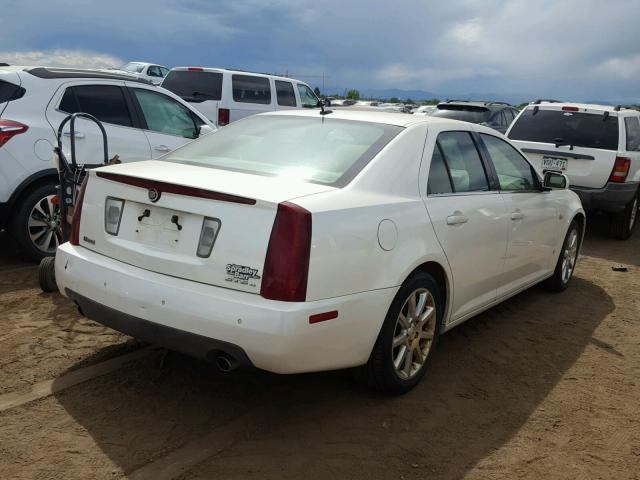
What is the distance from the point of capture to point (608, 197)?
8.52m

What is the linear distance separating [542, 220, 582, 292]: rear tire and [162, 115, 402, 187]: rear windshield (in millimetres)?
3012

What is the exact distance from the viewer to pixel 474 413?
12.0 ft

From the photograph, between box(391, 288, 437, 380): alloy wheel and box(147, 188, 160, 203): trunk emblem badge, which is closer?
box(147, 188, 160, 203): trunk emblem badge

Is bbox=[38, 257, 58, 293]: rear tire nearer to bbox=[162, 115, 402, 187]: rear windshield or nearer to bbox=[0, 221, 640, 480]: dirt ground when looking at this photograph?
bbox=[0, 221, 640, 480]: dirt ground

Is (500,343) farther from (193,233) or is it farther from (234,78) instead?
(234,78)

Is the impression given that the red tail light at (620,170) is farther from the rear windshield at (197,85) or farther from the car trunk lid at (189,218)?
the rear windshield at (197,85)

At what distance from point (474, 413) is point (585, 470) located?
2.20 feet

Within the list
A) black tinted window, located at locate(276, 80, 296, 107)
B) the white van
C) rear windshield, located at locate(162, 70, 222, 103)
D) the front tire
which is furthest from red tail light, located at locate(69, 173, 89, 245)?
black tinted window, located at locate(276, 80, 296, 107)

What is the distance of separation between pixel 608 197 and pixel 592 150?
2.21ft

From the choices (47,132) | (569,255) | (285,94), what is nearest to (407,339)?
(569,255)

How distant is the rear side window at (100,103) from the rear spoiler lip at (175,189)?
309cm

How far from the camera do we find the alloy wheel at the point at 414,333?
3.61 meters

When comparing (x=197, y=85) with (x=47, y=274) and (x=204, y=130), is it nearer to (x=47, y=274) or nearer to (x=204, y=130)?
(x=204, y=130)

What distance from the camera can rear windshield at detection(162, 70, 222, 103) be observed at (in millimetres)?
12523
